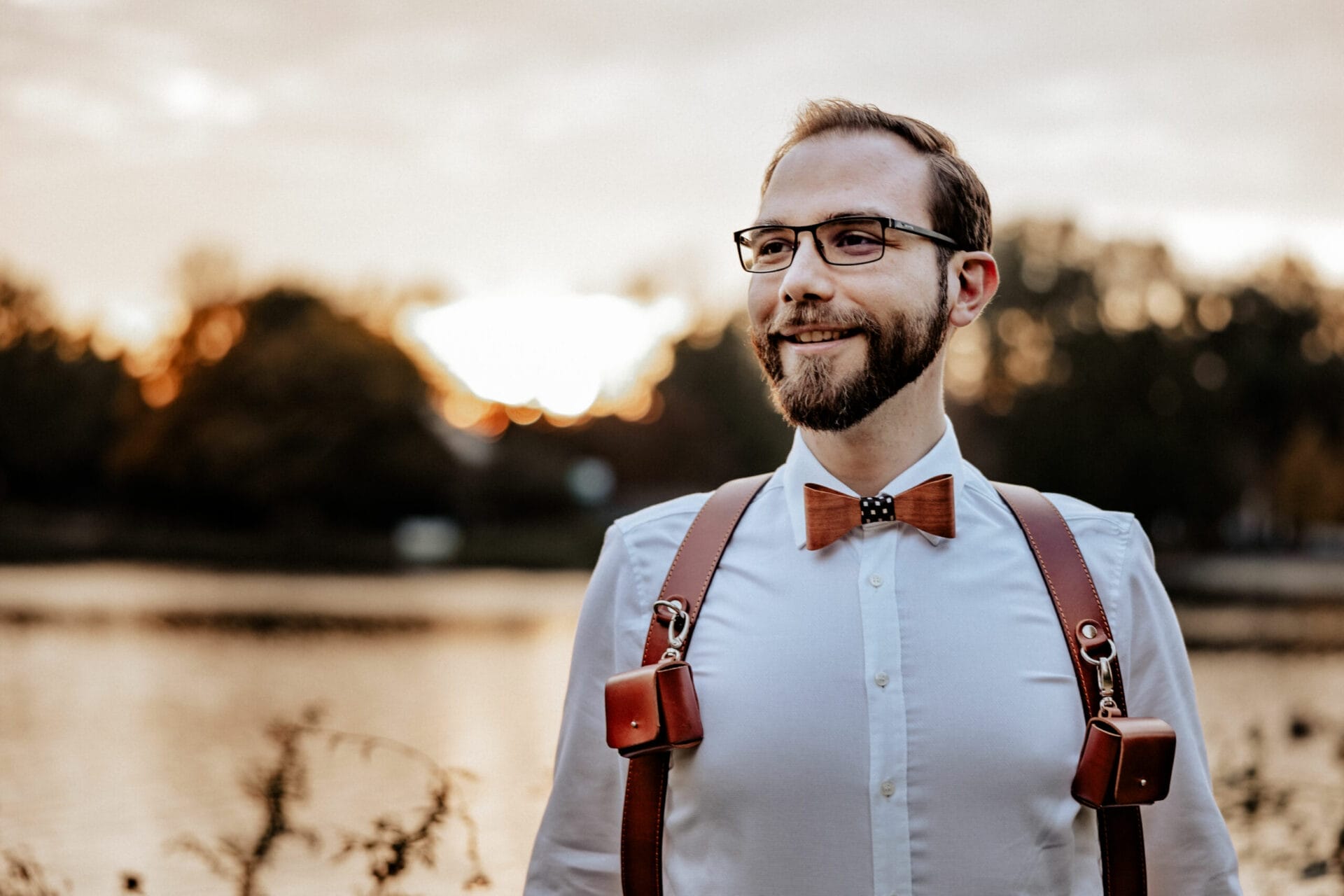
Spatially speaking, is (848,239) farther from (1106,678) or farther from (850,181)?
(1106,678)

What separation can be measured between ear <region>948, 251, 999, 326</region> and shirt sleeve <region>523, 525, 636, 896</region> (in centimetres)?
75

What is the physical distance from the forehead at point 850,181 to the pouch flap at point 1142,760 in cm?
92

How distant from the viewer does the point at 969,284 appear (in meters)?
2.46

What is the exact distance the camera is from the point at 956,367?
62656 mm

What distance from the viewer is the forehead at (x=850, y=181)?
232 cm

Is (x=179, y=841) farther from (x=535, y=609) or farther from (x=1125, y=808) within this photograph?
(x=535, y=609)

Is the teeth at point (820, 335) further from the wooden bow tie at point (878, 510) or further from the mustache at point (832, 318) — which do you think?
the wooden bow tie at point (878, 510)

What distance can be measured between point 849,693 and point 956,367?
62037 mm

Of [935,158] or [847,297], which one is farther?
[935,158]

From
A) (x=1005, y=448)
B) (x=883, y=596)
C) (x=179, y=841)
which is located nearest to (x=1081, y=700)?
(x=883, y=596)

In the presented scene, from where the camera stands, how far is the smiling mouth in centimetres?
227

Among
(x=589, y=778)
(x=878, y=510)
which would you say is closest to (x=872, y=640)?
(x=878, y=510)

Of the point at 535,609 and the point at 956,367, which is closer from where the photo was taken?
the point at 535,609

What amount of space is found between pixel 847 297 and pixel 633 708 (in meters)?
0.78
